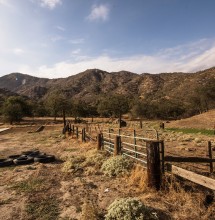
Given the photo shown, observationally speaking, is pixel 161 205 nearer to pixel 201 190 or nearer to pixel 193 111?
pixel 201 190

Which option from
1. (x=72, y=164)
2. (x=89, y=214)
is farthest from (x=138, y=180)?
(x=72, y=164)

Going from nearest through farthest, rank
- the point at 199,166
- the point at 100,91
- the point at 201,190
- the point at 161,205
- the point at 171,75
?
the point at 161,205, the point at 201,190, the point at 199,166, the point at 171,75, the point at 100,91

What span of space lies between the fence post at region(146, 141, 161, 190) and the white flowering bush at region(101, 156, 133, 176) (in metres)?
2.28

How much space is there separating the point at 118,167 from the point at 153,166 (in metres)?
2.98

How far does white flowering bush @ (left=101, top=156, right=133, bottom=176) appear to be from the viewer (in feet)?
35.7

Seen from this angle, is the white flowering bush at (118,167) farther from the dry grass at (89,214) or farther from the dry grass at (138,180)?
the dry grass at (89,214)

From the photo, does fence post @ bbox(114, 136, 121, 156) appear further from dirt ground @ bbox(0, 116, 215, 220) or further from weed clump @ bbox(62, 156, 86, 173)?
weed clump @ bbox(62, 156, 86, 173)

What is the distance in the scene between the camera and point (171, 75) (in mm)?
186125

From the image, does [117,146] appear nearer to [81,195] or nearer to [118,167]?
[118,167]

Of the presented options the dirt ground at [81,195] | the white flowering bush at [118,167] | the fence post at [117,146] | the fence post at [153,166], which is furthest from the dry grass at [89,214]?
the fence post at [117,146]

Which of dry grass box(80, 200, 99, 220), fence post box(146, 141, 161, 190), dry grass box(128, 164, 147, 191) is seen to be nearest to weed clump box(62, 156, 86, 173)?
dry grass box(128, 164, 147, 191)

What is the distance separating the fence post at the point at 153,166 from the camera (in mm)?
8422

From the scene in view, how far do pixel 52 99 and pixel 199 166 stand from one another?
188 ft

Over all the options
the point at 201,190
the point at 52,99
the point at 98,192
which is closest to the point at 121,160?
the point at 98,192
